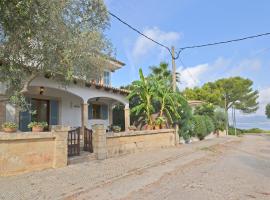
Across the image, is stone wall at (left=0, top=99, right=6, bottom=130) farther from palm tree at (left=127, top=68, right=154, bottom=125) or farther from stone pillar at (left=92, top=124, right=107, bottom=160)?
palm tree at (left=127, top=68, right=154, bottom=125)

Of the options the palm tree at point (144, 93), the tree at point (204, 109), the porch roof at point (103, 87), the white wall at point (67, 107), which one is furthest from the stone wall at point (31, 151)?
the tree at point (204, 109)

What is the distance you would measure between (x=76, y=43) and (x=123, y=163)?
5.17 meters

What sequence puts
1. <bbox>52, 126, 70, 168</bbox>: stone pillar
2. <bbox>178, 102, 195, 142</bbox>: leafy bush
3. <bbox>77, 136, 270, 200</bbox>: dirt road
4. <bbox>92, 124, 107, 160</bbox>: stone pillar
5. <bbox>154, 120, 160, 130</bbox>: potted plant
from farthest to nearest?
<bbox>178, 102, 195, 142</bbox>: leafy bush < <bbox>154, 120, 160, 130</bbox>: potted plant < <bbox>92, 124, 107, 160</bbox>: stone pillar < <bbox>52, 126, 70, 168</bbox>: stone pillar < <bbox>77, 136, 270, 200</bbox>: dirt road

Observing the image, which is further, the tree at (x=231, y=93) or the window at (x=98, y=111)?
the tree at (x=231, y=93)

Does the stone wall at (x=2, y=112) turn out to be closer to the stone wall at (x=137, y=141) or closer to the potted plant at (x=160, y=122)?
the stone wall at (x=137, y=141)

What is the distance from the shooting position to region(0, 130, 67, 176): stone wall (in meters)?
8.34

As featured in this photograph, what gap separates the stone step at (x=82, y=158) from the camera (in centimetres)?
1071

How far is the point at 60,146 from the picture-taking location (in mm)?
9844

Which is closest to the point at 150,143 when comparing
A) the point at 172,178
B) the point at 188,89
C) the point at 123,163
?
the point at 123,163

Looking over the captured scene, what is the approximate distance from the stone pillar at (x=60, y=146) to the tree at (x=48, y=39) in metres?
1.59

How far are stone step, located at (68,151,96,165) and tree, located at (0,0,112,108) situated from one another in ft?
9.86

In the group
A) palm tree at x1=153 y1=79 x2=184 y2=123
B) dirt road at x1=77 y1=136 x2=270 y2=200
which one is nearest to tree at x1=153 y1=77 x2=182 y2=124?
palm tree at x1=153 y1=79 x2=184 y2=123

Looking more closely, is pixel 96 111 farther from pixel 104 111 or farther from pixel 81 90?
pixel 81 90

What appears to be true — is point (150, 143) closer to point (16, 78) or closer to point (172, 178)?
point (172, 178)
